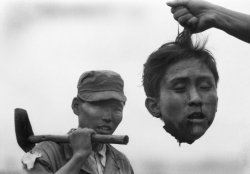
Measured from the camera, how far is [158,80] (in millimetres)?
4492

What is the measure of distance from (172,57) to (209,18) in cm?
58

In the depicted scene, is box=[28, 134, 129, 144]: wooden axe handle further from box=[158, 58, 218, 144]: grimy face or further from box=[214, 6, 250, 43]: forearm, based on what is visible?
box=[214, 6, 250, 43]: forearm

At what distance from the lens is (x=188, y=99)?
13.9 feet

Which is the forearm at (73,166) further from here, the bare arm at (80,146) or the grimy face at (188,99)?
the grimy face at (188,99)

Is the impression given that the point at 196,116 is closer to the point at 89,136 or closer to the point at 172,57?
the point at 172,57

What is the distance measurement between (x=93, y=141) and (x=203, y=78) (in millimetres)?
843

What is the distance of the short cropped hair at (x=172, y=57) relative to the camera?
4.47 m

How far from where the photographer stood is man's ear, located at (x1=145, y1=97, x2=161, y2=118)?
14.9 feet

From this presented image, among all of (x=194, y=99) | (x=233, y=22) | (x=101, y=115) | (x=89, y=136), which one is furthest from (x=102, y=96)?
(x=233, y=22)

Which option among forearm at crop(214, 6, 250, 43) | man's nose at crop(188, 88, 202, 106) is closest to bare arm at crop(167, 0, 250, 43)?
forearm at crop(214, 6, 250, 43)

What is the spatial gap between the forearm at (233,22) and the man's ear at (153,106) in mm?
777

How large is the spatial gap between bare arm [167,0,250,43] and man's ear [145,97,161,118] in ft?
2.17

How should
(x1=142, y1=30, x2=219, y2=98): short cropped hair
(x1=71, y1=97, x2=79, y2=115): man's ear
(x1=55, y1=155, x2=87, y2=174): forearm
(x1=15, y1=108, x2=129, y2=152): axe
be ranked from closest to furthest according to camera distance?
(x1=142, y1=30, x2=219, y2=98): short cropped hair → (x1=55, y1=155, x2=87, y2=174): forearm → (x1=15, y1=108, x2=129, y2=152): axe → (x1=71, y1=97, x2=79, y2=115): man's ear

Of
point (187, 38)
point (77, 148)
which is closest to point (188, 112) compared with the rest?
point (187, 38)
